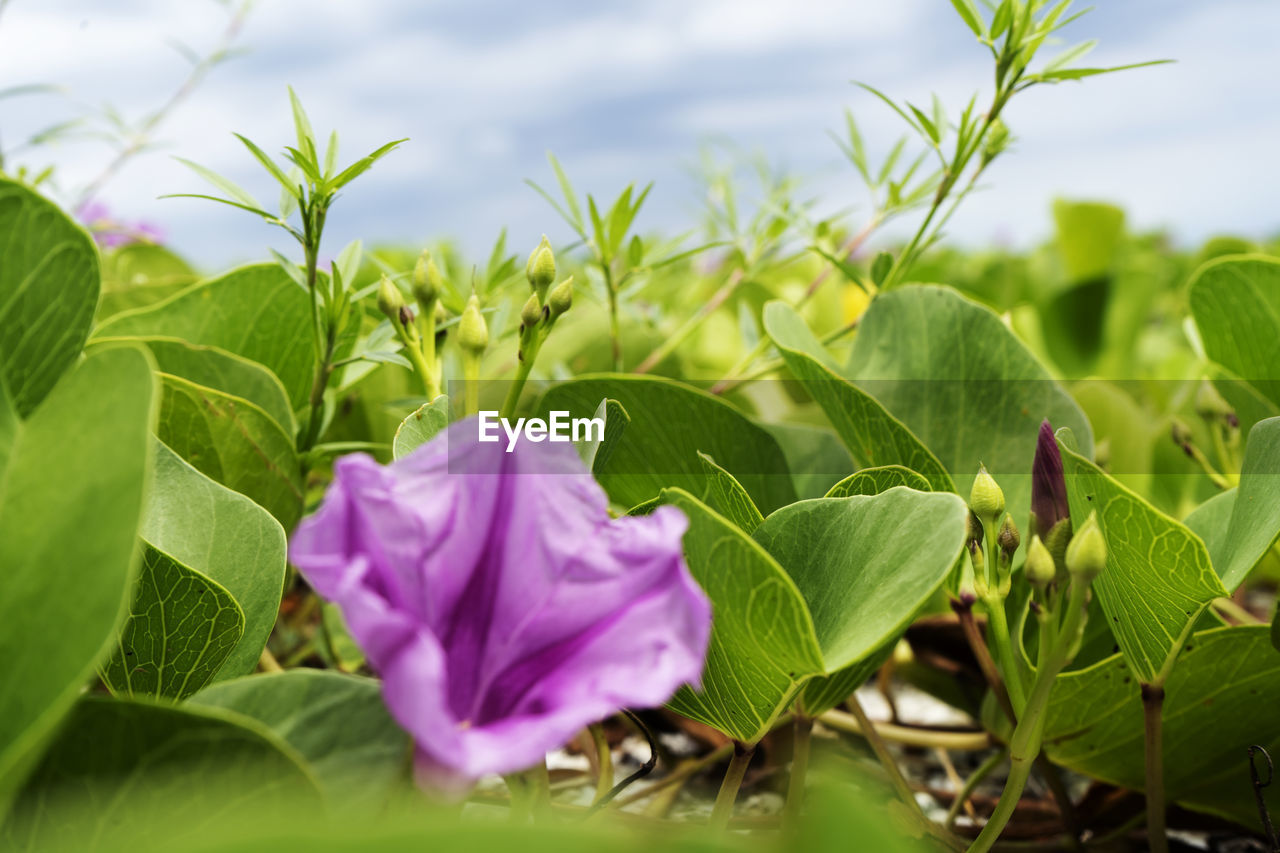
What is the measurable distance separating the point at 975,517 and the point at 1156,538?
0.11 m

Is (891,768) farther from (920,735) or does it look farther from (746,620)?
(746,620)

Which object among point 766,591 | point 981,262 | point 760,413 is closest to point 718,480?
point 766,591

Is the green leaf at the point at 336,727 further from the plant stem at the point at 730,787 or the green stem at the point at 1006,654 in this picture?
the green stem at the point at 1006,654

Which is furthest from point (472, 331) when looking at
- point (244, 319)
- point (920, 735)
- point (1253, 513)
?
point (920, 735)

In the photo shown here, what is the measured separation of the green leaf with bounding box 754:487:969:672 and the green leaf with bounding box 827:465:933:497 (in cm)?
6

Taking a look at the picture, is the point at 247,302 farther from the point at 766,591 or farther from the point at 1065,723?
the point at 1065,723

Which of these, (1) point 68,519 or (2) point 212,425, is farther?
(2) point 212,425

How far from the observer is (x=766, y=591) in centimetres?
48

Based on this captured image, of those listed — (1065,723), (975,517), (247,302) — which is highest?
(247,302)

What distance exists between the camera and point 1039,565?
0.51 meters

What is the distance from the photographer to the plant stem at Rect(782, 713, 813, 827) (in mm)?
737

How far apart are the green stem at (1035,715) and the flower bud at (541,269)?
0.37m

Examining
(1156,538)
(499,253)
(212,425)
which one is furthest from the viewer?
(499,253)

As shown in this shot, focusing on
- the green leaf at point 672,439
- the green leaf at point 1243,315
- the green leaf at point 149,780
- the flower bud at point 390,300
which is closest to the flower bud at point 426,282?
the flower bud at point 390,300
